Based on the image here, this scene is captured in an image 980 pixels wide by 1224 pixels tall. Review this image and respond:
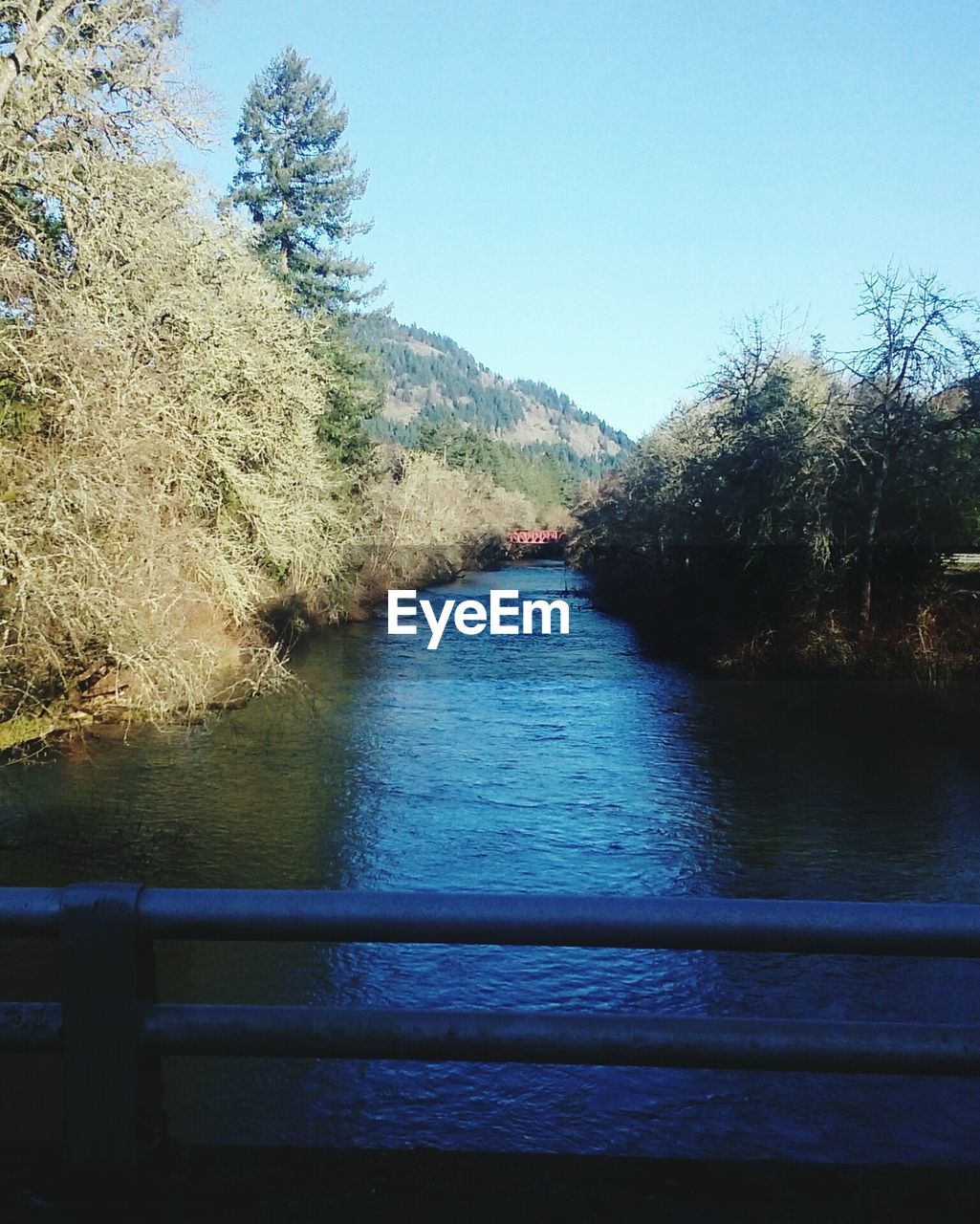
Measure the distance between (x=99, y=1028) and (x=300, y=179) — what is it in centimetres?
5258

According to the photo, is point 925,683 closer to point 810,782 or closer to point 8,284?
point 810,782

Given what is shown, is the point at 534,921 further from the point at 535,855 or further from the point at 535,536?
the point at 535,536

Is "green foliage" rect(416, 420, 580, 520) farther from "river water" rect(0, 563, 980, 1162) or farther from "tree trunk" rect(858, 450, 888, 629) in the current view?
"river water" rect(0, 563, 980, 1162)

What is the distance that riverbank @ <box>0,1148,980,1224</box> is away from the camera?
292 centimetres

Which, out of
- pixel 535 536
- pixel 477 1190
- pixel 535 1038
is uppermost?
pixel 535 536

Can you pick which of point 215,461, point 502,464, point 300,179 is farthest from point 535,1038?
point 502,464

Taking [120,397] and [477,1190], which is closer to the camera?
[477,1190]

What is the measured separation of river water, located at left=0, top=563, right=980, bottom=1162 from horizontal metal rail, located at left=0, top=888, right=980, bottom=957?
73.7 inches

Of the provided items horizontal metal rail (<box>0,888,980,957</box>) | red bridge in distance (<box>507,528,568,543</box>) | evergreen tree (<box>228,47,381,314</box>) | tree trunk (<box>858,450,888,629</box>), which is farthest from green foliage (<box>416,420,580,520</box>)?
horizontal metal rail (<box>0,888,980,957</box>)

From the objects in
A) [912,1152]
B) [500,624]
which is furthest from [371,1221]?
[500,624]

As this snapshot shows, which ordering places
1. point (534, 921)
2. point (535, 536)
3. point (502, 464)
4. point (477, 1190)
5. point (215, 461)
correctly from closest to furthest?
point (477, 1190) < point (534, 921) < point (215, 461) < point (535, 536) < point (502, 464)

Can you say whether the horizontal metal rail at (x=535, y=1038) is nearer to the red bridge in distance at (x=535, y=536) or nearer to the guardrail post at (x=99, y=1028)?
the guardrail post at (x=99, y=1028)

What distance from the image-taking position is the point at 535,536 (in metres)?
99.7

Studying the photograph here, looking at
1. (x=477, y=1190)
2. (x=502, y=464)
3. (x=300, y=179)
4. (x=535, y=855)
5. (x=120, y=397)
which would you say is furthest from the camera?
(x=502, y=464)
